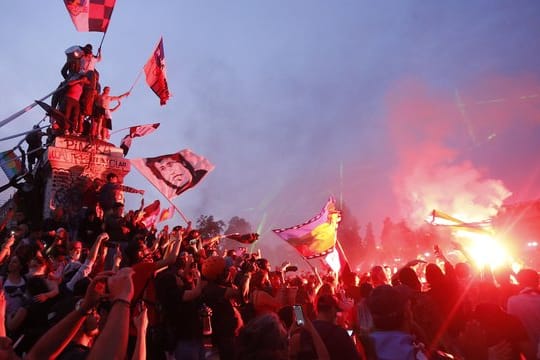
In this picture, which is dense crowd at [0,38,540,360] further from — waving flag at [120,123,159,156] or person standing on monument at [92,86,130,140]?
waving flag at [120,123,159,156]

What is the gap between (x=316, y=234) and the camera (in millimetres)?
12609

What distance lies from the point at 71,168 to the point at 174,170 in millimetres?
4003

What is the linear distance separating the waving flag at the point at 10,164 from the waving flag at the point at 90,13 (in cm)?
509

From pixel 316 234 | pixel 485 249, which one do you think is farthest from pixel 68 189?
pixel 485 249

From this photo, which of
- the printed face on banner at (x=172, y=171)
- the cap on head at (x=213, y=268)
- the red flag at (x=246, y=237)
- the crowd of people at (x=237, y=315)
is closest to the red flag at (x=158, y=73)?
the printed face on banner at (x=172, y=171)

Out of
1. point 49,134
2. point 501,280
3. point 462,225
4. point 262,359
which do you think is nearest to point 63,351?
point 262,359

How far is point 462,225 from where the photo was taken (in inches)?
433

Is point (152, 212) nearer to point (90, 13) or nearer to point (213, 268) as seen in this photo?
point (90, 13)

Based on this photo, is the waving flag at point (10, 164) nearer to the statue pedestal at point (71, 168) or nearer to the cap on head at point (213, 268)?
the statue pedestal at point (71, 168)

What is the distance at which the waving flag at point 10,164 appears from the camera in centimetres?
1427

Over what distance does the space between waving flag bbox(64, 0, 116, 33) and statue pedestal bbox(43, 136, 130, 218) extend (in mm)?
3656

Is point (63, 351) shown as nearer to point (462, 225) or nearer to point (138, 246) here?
point (138, 246)

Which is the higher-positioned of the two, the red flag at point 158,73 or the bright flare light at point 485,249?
the red flag at point 158,73

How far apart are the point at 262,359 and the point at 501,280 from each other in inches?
235
